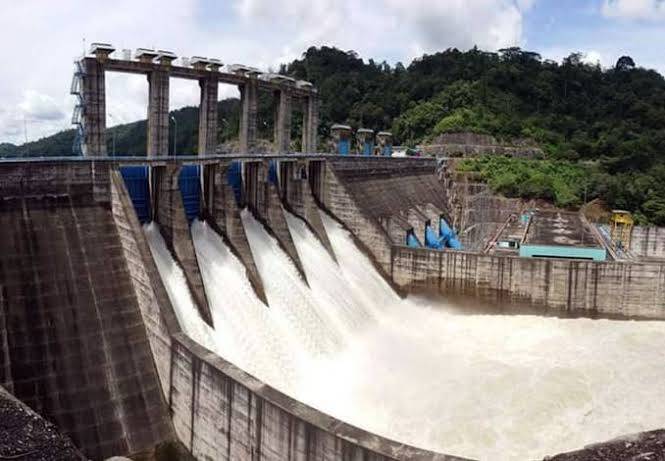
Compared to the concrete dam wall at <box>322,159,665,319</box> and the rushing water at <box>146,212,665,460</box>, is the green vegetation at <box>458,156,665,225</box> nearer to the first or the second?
the concrete dam wall at <box>322,159,665,319</box>

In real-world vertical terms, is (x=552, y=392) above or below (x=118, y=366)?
below

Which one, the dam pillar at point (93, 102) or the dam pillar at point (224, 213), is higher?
the dam pillar at point (93, 102)

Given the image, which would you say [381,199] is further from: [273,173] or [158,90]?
[158,90]

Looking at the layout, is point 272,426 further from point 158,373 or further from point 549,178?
point 549,178

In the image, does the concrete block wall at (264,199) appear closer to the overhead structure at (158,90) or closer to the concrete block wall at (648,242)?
the overhead structure at (158,90)

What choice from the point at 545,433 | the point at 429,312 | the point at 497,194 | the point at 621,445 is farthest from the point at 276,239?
the point at 497,194

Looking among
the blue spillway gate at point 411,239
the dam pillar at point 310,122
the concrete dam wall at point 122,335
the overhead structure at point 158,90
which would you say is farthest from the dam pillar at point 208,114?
the blue spillway gate at point 411,239
